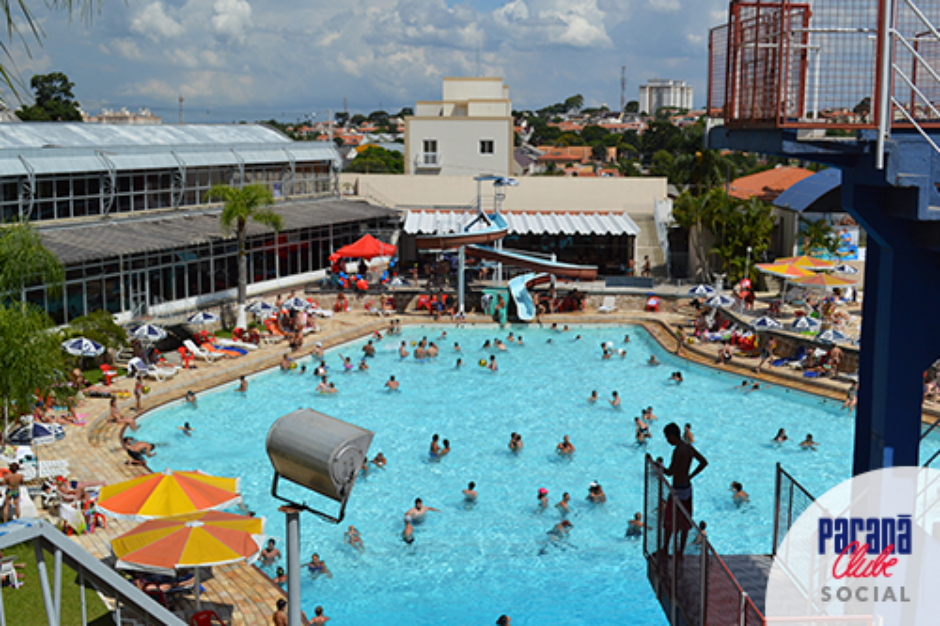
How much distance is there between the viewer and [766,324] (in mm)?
24062

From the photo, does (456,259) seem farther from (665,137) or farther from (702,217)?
(665,137)

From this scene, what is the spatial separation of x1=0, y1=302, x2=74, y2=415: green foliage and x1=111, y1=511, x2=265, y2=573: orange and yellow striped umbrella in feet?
17.1

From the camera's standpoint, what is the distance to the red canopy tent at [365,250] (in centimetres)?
3158

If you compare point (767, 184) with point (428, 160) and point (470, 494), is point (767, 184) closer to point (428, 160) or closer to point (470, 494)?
point (428, 160)

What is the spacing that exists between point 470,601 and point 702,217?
2299cm

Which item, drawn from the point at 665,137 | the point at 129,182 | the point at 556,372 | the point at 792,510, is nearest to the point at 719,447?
the point at 556,372

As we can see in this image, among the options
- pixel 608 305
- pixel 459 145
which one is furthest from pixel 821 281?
pixel 459 145

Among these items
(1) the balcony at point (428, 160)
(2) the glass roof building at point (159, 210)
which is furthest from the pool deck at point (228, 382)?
(1) the balcony at point (428, 160)

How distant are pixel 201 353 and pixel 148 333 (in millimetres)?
1808

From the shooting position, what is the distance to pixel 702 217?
3238cm

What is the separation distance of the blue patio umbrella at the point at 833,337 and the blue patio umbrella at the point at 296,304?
15.5m

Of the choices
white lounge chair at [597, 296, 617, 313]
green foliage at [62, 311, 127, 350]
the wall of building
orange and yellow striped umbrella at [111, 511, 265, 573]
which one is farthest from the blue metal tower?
the wall of building

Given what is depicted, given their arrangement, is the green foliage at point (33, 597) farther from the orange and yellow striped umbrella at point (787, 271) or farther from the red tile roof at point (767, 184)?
the red tile roof at point (767, 184)

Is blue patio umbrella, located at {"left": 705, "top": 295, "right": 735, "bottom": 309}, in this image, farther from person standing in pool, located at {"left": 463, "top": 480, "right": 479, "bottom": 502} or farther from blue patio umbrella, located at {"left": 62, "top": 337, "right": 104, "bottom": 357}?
blue patio umbrella, located at {"left": 62, "top": 337, "right": 104, "bottom": 357}
